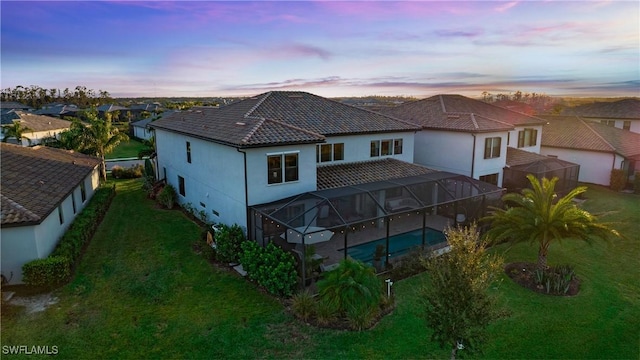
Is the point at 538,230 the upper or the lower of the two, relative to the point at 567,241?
upper

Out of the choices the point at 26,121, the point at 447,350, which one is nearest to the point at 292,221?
the point at 447,350

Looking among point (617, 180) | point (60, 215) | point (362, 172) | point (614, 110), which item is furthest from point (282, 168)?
point (614, 110)

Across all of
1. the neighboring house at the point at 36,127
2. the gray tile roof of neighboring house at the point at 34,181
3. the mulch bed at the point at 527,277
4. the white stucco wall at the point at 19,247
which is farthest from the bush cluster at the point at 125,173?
the mulch bed at the point at 527,277

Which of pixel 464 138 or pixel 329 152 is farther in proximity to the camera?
pixel 464 138

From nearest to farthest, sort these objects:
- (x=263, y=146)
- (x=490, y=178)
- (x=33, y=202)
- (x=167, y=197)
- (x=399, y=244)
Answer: (x=33, y=202) < (x=263, y=146) < (x=399, y=244) < (x=167, y=197) < (x=490, y=178)

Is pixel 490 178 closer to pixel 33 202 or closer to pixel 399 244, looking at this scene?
pixel 399 244

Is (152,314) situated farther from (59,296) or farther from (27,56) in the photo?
(27,56)

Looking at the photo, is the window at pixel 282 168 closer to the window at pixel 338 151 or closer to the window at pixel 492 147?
the window at pixel 338 151
